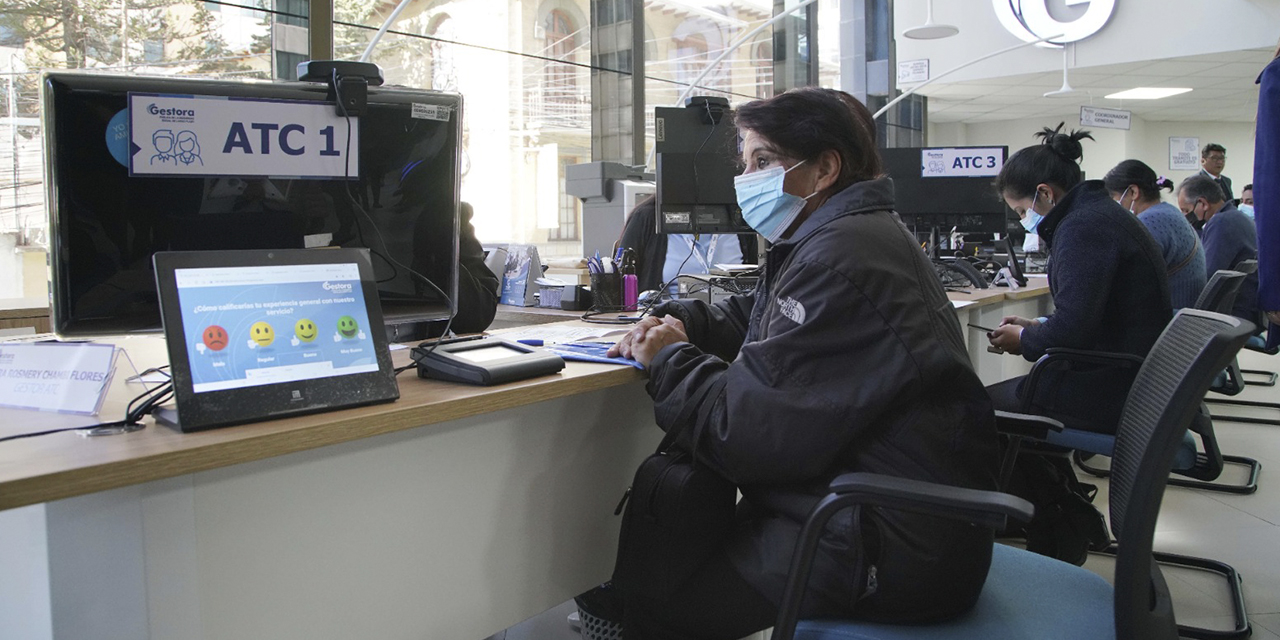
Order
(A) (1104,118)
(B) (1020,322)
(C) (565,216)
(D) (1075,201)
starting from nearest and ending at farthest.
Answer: (D) (1075,201) → (B) (1020,322) → (C) (565,216) → (A) (1104,118)

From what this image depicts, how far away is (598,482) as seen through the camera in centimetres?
174

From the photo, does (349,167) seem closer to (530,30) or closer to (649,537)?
(649,537)

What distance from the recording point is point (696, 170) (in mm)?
2529

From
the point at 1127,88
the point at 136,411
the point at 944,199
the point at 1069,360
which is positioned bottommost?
the point at 1069,360

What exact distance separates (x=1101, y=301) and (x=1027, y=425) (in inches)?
43.3

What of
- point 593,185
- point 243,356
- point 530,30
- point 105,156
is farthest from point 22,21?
point 243,356

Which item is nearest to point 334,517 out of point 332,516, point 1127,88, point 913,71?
point 332,516

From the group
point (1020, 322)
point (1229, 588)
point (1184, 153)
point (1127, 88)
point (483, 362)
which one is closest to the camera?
point (483, 362)

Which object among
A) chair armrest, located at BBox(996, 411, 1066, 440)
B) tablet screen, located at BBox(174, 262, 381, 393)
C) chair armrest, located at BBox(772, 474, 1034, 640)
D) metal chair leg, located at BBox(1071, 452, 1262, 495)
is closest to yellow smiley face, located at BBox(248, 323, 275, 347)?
tablet screen, located at BBox(174, 262, 381, 393)

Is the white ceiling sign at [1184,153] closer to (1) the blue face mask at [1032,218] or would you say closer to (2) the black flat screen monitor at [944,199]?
(2) the black flat screen monitor at [944,199]

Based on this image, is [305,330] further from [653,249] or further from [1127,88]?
[1127,88]

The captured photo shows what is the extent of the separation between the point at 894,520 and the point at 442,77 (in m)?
Result: 4.98

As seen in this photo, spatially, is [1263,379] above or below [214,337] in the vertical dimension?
below

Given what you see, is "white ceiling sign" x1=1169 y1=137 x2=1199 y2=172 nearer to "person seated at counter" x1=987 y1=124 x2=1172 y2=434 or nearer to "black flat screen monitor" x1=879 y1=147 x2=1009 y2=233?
"black flat screen monitor" x1=879 y1=147 x2=1009 y2=233
